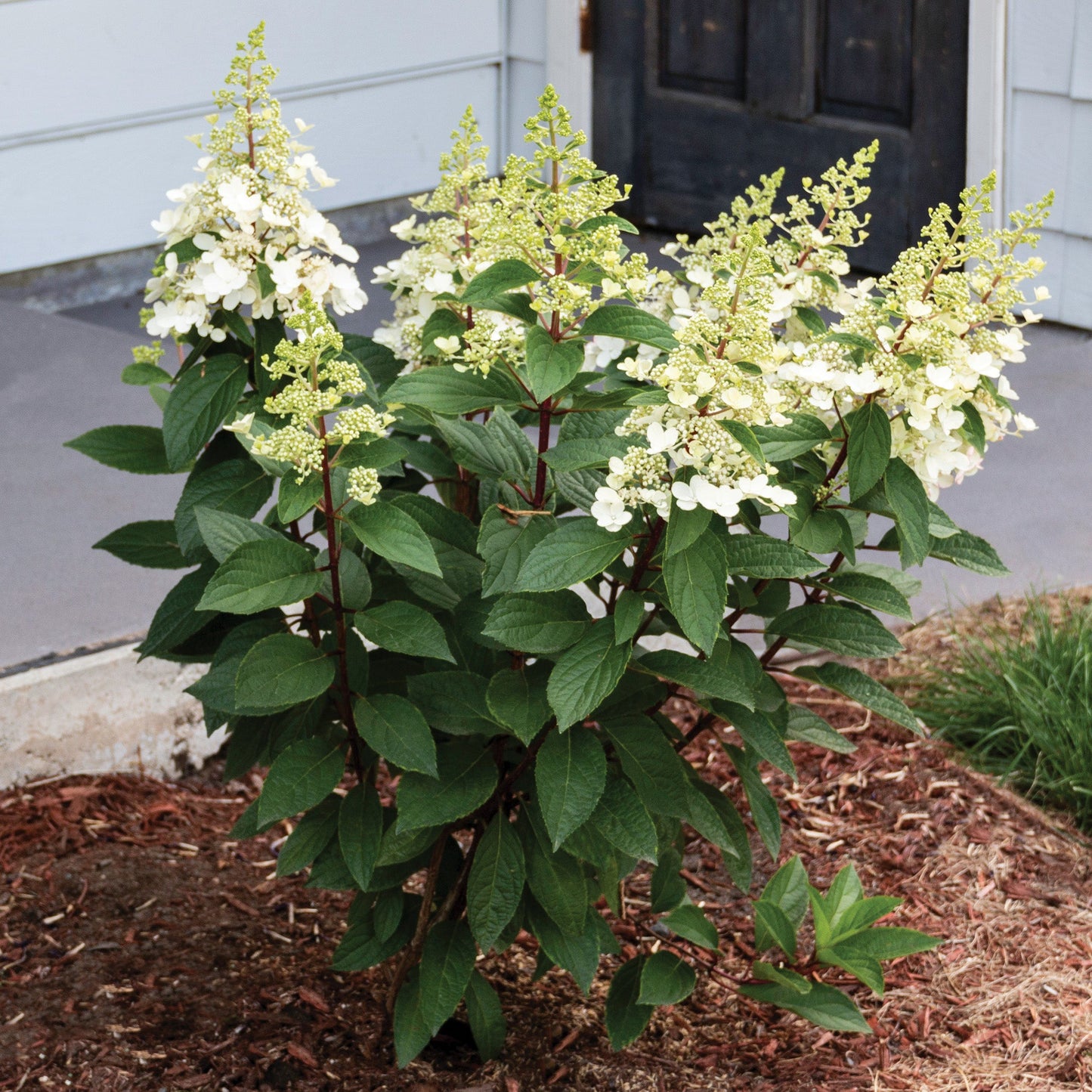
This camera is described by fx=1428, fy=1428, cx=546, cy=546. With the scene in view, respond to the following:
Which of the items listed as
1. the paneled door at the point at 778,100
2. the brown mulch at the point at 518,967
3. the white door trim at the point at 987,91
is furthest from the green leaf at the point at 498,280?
the paneled door at the point at 778,100

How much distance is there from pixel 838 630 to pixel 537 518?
372 mm

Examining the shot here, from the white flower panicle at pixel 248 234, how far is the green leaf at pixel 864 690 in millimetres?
704

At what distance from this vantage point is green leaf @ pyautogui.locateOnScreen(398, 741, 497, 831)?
156 centimetres

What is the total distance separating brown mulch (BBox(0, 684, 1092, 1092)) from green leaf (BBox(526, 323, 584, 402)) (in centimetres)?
95

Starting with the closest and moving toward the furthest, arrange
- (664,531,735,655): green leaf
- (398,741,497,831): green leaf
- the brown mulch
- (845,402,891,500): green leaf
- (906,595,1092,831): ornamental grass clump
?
(664,531,735,655): green leaf → (845,402,891,500): green leaf → (398,741,497,831): green leaf → the brown mulch → (906,595,1092,831): ornamental grass clump

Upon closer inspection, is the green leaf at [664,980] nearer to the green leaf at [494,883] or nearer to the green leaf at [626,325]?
the green leaf at [494,883]

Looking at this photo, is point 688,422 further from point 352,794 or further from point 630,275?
point 352,794

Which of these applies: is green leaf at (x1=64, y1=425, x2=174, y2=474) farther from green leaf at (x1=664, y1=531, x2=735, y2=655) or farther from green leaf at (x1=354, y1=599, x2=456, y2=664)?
green leaf at (x1=664, y1=531, x2=735, y2=655)

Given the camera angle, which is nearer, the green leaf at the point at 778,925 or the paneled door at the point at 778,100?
the green leaf at the point at 778,925

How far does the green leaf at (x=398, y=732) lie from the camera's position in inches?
59.9

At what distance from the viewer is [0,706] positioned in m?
2.49

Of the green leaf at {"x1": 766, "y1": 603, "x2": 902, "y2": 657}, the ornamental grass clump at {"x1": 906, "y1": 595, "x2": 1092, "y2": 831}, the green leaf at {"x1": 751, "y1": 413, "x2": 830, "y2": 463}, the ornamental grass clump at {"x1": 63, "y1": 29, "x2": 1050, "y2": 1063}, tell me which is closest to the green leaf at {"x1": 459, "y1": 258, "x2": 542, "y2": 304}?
the ornamental grass clump at {"x1": 63, "y1": 29, "x2": 1050, "y2": 1063}

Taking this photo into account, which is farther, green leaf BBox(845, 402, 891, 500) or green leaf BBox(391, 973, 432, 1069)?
green leaf BBox(391, 973, 432, 1069)

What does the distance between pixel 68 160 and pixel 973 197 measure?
4.01 meters
